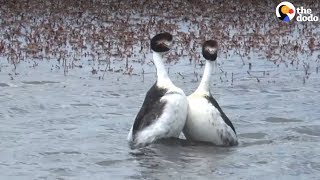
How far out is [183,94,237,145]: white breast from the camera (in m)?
10.2

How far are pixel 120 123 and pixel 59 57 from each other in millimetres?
5693

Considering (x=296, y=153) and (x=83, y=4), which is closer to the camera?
(x=296, y=153)

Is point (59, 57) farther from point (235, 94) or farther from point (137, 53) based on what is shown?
point (235, 94)

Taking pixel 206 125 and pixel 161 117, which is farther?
pixel 206 125

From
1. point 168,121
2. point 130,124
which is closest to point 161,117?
point 168,121

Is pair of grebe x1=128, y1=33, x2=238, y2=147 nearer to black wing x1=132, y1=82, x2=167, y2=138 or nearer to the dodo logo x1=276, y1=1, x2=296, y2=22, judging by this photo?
black wing x1=132, y1=82, x2=167, y2=138

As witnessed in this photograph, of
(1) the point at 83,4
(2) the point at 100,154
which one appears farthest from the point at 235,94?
(1) the point at 83,4

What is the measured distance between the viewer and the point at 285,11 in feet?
86.0

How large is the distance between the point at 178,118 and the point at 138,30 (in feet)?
37.4

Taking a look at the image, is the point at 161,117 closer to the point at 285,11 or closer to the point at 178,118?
the point at 178,118

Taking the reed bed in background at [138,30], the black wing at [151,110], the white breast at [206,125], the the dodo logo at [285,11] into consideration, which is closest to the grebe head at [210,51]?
the white breast at [206,125]

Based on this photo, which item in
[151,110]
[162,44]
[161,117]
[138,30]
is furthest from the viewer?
[138,30]

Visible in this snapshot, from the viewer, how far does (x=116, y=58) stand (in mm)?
17641

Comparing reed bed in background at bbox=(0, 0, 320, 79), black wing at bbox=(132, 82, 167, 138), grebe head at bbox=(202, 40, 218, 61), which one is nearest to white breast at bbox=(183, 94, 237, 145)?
black wing at bbox=(132, 82, 167, 138)
